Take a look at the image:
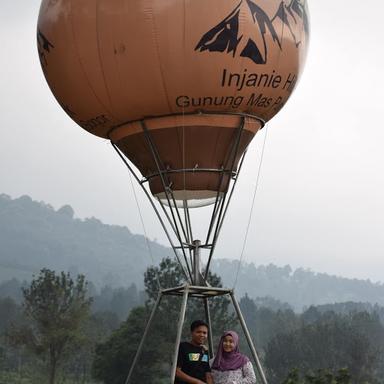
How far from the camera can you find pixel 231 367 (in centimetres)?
1177

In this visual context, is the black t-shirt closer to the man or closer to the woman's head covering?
the man

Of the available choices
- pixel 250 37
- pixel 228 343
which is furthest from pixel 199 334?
pixel 250 37

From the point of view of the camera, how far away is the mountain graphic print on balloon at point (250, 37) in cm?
1402

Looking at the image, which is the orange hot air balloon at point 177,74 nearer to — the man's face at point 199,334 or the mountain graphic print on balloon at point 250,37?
the mountain graphic print on balloon at point 250,37

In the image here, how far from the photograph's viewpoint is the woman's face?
454 inches

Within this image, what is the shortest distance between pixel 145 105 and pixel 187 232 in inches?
118

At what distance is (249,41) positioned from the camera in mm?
14320

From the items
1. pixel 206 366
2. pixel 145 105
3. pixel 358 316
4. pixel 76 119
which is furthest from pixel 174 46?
pixel 358 316

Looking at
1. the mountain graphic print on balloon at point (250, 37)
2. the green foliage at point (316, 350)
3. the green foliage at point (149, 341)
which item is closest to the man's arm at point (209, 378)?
the mountain graphic print on balloon at point (250, 37)

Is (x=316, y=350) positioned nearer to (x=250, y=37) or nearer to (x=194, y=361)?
(x=250, y=37)

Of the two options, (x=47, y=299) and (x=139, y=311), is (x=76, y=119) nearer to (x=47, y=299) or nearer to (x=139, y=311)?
(x=47, y=299)

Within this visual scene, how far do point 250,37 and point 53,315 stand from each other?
41.1 metres

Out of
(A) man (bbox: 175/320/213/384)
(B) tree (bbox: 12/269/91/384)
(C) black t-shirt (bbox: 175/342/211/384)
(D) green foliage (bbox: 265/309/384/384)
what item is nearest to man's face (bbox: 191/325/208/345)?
(A) man (bbox: 175/320/213/384)

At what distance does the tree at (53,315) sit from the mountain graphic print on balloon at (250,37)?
131 feet
